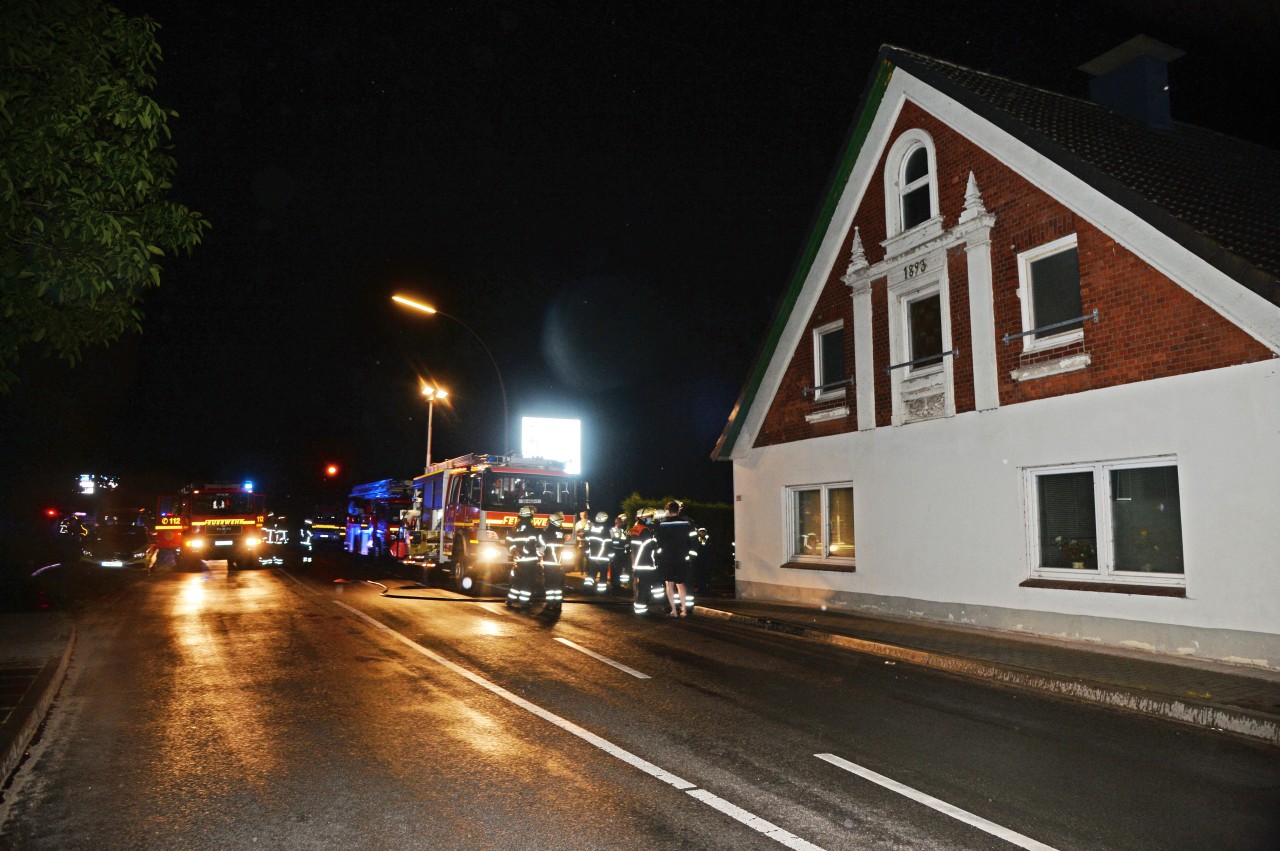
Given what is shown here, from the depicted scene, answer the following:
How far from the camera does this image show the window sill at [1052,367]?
1172 cm

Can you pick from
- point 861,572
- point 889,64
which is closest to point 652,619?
point 861,572

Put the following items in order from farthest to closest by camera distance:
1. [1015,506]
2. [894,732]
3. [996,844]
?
[1015,506] < [894,732] < [996,844]

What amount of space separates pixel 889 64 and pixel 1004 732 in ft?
42.1

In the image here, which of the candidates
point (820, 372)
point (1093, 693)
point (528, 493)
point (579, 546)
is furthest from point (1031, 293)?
point (579, 546)

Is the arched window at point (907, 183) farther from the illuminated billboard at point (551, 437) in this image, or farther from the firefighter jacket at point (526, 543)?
the illuminated billboard at point (551, 437)

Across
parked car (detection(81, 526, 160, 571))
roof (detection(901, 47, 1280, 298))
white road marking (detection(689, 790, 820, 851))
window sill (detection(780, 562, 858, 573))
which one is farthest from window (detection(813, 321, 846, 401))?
parked car (detection(81, 526, 160, 571))

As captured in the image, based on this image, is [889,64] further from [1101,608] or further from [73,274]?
[73,274]

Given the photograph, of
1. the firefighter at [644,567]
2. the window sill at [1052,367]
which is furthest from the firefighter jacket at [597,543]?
the window sill at [1052,367]

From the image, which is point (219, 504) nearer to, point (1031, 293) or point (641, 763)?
point (1031, 293)

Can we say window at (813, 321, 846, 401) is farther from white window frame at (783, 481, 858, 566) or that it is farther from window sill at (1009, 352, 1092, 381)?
window sill at (1009, 352, 1092, 381)

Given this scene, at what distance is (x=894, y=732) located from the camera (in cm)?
702

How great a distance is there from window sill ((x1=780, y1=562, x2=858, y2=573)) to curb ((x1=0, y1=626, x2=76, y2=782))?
11993mm

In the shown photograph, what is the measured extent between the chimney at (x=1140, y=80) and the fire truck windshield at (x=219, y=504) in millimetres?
28600

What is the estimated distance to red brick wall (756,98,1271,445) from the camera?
1050cm
